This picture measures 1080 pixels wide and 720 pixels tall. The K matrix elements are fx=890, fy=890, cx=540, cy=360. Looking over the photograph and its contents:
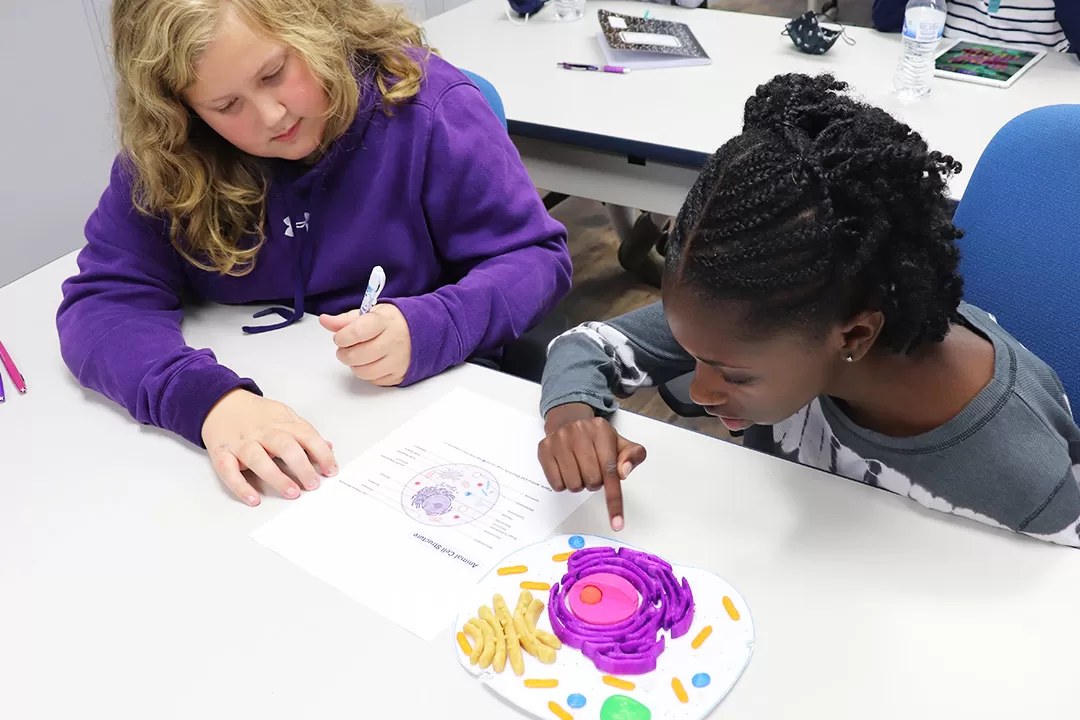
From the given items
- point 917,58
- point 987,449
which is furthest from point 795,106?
point 917,58

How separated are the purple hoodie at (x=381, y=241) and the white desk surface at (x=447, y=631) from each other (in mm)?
214

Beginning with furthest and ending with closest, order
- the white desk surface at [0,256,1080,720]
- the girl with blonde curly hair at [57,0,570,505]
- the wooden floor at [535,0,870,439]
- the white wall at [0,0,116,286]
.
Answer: the wooden floor at [535,0,870,439] → the white wall at [0,0,116,286] → the girl with blonde curly hair at [57,0,570,505] → the white desk surface at [0,256,1080,720]

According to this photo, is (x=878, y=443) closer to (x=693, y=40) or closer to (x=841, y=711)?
(x=841, y=711)

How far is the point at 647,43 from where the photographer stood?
6.47ft

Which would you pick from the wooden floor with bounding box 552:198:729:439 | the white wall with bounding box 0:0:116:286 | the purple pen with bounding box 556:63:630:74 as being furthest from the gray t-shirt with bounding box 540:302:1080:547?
the white wall with bounding box 0:0:116:286

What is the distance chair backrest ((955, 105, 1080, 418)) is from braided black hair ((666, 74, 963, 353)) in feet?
0.89

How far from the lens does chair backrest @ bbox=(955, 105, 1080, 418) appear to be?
2.98 feet

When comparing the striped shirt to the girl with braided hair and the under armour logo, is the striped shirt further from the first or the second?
the under armour logo

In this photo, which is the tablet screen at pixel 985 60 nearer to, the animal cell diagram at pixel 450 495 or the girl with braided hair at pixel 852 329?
the girl with braided hair at pixel 852 329

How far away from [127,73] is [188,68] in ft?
0.37

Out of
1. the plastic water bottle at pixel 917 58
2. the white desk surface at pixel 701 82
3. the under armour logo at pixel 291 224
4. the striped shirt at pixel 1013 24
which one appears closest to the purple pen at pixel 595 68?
the white desk surface at pixel 701 82

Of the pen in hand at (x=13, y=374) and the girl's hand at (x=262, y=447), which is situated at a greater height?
the girl's hand at (x=262, y=447)

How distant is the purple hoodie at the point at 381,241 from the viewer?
109 cm

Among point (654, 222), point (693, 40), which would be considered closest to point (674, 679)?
point (693, 40)
